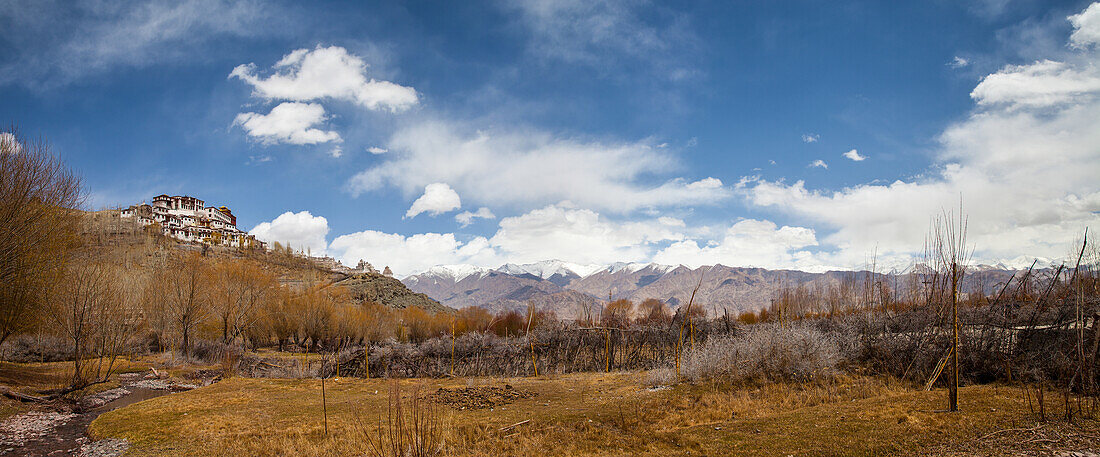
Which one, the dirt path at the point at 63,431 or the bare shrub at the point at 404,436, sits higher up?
Result: the bare shrub at the point at 404,436

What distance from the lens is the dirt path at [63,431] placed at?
482 inches

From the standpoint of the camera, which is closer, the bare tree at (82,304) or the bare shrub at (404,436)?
the bare shrub at (404,436)

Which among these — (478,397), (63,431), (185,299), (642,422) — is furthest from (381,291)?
(642,422)

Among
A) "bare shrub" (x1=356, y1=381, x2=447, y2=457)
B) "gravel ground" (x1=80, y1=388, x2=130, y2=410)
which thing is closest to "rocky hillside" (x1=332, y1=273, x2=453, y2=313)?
"gravel ground" (x1=80, y1=388, x2=130, y2=410)

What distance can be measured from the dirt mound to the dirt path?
8.22 m

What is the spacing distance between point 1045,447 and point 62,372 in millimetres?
38249

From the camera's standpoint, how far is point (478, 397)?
1689 centimetres

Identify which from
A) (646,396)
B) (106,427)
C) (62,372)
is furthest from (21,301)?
(646,396)

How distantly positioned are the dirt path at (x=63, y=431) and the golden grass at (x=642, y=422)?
1.78 ft

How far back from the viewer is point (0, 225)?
57.8 ft

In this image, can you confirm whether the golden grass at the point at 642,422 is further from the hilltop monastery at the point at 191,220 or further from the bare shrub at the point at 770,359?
the hilltop monastery at the point at 191,220

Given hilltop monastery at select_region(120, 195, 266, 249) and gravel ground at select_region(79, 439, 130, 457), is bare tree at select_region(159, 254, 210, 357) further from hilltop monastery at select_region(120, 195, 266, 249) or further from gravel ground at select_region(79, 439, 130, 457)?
hilltop monastery at select_region(120, 195, 266, 249)

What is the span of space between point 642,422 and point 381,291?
84.3 m

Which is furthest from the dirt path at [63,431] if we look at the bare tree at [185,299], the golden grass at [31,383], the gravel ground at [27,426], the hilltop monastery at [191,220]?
the hilltop monastery at [191,220]
